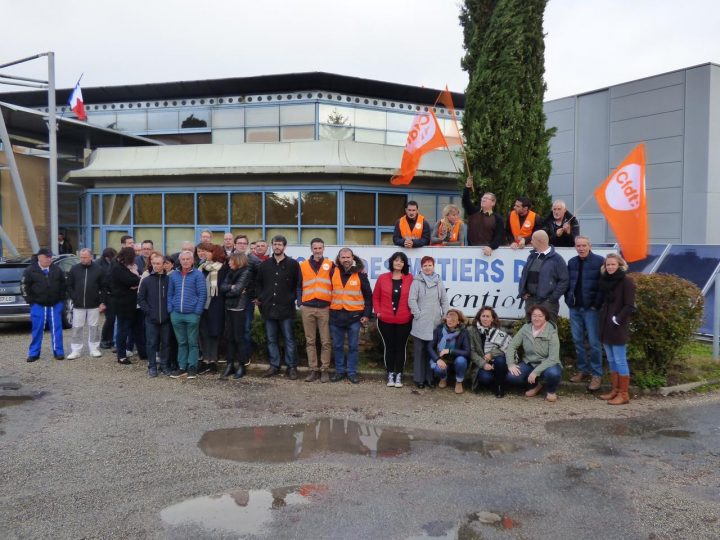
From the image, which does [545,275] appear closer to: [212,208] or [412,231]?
[412,231]

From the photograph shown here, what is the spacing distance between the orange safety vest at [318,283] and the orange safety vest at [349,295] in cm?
15

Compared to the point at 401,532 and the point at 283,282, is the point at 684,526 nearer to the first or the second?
the point at 401,532

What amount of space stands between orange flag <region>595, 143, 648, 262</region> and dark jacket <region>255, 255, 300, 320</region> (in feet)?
14.4

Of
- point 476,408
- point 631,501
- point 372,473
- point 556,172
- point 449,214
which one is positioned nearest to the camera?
point 631,501

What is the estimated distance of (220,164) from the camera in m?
16.2

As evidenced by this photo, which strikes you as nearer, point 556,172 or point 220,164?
point 220,164

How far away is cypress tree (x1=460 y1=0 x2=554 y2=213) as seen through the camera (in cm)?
1170

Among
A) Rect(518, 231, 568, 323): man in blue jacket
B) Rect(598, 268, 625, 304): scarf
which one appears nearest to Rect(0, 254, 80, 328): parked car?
Rect(518, 231, 568, 323): man in blue jacket

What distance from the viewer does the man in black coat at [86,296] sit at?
985 centimetres

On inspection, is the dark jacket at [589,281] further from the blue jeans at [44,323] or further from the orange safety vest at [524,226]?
the blue jeans at [44,323]

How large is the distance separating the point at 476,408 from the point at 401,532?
10.6ft

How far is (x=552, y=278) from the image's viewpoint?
775 centimetres

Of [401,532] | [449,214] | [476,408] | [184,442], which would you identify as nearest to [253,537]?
[401,532]

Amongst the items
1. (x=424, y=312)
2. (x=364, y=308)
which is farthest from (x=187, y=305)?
(x=424, y=312)
